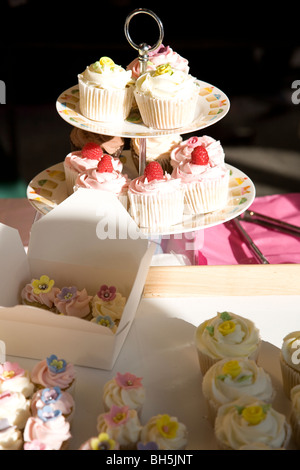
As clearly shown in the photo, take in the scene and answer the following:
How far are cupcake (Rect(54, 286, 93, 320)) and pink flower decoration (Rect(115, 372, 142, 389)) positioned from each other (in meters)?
0.26

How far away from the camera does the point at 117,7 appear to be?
11.4ft

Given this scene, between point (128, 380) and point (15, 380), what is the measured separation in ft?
0.64

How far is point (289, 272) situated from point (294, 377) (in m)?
0.34

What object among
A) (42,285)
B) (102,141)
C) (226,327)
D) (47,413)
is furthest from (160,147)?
(47,413)

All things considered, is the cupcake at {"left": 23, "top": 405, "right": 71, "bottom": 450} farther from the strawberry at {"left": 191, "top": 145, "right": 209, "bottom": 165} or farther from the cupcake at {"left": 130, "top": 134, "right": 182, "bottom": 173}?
the cupcake at {"left": 130, "top": 134, "right": 182, "bottom": 173}

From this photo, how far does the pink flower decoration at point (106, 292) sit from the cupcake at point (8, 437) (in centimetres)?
37

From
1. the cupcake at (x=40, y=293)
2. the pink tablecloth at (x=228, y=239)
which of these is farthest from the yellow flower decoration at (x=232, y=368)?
the pink tablecloth at (x=228, y=239)

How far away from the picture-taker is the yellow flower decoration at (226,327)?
3.91 ft

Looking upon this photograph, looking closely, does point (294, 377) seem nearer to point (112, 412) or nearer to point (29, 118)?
Result: point (112, 412)

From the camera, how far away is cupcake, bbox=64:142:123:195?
1.82 metres

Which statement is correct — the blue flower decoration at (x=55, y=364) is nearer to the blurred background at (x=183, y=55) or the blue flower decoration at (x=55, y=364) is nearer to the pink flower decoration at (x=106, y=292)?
the pink flower decoration at (x=106, y=292)

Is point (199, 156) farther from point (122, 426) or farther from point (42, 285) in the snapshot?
point (122, 426)

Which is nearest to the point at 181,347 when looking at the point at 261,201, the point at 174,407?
the point at 174,407

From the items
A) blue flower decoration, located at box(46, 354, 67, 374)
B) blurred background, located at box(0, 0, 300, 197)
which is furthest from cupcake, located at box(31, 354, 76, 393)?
blurred background, located at box(0, 0, 300, 197)
